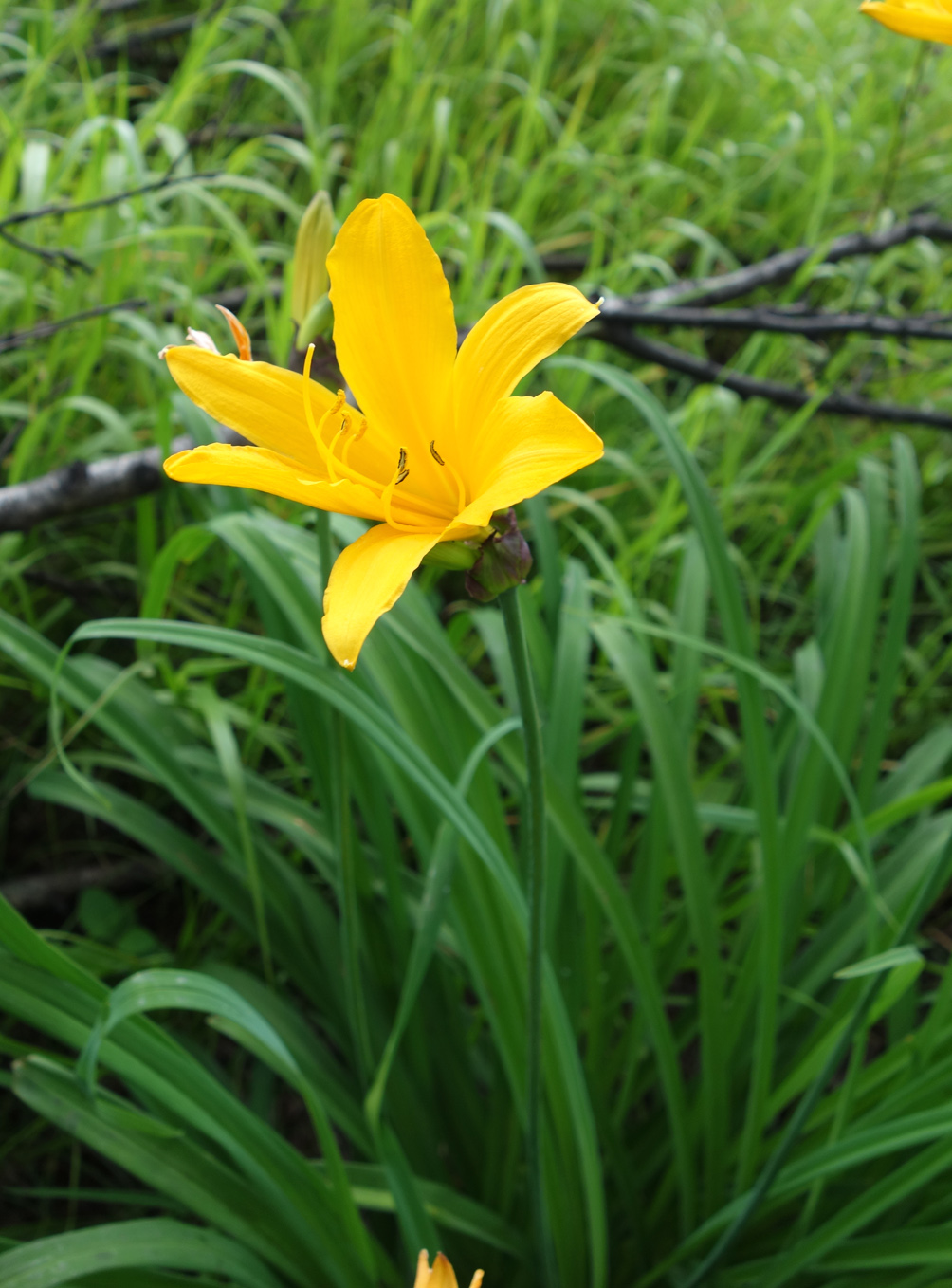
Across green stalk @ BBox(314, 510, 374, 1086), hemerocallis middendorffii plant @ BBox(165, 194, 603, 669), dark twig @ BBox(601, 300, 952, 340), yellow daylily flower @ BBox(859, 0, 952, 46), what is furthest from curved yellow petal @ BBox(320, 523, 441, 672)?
dark twig @ BBox(601, 300, 952, 340)

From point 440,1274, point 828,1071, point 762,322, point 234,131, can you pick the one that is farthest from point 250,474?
point 234,131

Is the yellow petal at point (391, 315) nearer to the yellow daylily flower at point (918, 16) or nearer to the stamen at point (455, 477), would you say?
the stamen at point (455, 477)

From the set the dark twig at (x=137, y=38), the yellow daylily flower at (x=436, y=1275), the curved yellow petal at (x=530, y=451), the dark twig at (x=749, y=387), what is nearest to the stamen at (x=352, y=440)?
the curved yellow petal at (x=530, y=451)

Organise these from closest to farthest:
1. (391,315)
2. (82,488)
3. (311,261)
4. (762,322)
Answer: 1. (391,315)
2. (311,261)
3. (82,488)
4. (762,322)

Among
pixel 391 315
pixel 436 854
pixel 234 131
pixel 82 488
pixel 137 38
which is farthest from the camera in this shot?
pixel 137 38

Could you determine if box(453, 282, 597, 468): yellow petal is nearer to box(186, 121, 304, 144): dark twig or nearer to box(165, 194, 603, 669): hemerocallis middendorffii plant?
box(165, 194, 603, 669): hemerocallis middendorffii plant

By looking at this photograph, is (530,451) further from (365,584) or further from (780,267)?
(780,267)

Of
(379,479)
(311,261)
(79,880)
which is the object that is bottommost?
(79,880)
